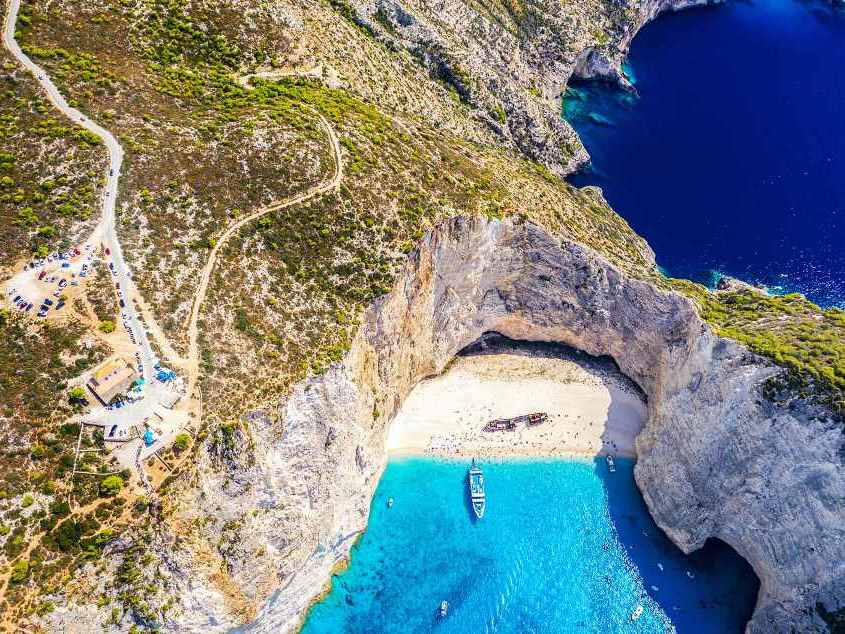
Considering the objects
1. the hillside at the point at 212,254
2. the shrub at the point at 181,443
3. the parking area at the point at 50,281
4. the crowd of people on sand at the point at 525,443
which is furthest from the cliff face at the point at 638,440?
the parking area at the point at 50,281

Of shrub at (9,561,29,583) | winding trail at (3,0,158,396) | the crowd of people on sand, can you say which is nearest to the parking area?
winding trail at (3,0,158,396)

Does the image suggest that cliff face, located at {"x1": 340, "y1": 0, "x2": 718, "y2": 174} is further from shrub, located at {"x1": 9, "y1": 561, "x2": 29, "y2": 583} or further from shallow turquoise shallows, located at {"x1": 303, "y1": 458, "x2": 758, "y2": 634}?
shrub, located at {"x1": 9, "y1": 561, "x2": 29, "y2": 583}

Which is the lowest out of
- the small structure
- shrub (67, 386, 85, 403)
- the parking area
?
shrub (67, 386, 85, 403)

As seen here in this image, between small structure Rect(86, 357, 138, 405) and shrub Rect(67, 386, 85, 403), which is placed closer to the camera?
shrub Rect(67, 386, 85, 403)

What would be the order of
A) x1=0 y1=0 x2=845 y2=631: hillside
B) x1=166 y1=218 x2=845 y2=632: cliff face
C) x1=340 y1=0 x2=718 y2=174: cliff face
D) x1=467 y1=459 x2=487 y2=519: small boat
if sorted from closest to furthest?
1. x1=0 y1=0 x2=845 y2=631: hillside
2. x1=166 y1=218 x2=845 y2=632: cliff face
3. x1=467 y1=459 x2=487 y2=519: small boat
4. x1=340 y1=0 x2=718 y2=174: cliff face

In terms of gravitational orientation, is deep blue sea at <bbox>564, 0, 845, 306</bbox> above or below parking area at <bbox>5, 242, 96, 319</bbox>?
above

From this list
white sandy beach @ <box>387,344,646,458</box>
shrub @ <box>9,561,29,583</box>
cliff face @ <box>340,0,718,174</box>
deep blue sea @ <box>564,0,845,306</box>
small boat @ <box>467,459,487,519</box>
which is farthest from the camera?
deep blue sea @ <box>564,0,845,306</box>

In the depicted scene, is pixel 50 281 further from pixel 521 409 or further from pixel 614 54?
pixel 614 54
